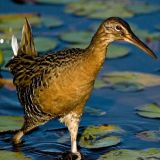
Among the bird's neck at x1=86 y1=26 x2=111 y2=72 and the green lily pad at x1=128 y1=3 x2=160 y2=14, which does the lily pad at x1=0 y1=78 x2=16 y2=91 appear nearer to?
the bird's neck at x1=86 y1=26 x2=111 y2=72

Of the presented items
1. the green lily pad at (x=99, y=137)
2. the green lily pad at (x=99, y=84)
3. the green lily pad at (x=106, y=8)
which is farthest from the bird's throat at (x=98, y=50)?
the green lily pad at (x=106, y=8)

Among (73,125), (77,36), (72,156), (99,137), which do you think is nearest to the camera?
(73,125)

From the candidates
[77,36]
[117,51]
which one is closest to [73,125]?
[117,51]

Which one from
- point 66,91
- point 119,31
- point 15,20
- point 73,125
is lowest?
point 73,125

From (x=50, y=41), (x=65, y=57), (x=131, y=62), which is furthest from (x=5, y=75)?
(x=65, y=57)

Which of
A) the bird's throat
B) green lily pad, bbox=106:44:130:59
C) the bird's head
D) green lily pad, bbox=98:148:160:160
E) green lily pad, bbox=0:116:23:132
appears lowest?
green lily pad, bbox=98:148:160:160

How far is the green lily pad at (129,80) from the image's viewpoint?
9.05 meters

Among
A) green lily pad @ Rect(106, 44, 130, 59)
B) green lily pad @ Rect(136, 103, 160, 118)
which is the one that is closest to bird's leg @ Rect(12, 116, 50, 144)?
green lily pad @ Rect(136, 103, 160, 118)

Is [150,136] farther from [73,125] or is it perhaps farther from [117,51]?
[117,51]

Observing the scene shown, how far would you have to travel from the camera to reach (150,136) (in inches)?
310

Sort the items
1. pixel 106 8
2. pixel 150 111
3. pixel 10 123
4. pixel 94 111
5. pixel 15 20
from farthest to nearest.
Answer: pixel 106 8
pixel 15 20
pixel 94 111
pixel 150 111
pixel 10 123

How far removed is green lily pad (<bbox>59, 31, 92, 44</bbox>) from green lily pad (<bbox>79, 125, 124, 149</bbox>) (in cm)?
235

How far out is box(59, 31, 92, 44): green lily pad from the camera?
1020 cm

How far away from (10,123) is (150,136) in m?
1.40
